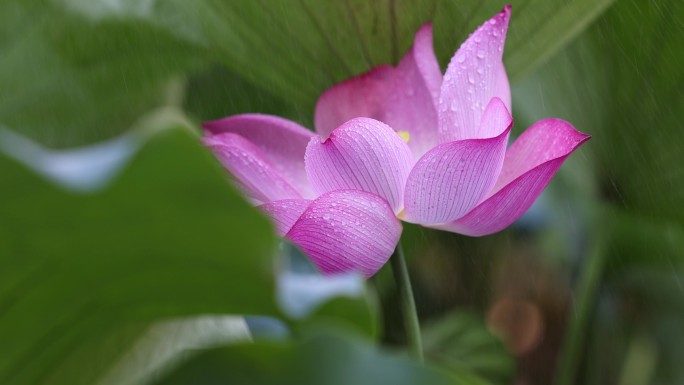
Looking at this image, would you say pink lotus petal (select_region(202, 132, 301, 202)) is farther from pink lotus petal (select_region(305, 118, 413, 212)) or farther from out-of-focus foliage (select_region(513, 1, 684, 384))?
out-of-focus foliage (select_region(513, 1, 684, 384))

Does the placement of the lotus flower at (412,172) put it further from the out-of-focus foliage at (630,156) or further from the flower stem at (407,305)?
the out-of-focus foliage at (630,156)

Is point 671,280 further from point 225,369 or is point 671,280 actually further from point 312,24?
point 225,369

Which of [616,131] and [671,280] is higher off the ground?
[616,131]

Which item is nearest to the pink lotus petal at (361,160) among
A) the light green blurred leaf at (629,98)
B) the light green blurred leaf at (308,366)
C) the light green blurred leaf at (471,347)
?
the light green blurred leaf at (308,366)

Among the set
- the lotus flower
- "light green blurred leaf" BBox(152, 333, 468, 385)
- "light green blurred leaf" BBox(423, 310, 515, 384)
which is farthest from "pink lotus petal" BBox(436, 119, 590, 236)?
"light green blurred leaf" BBox(423, 310, 515, 384)

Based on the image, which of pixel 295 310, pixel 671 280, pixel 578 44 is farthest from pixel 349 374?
pixel 671 280
